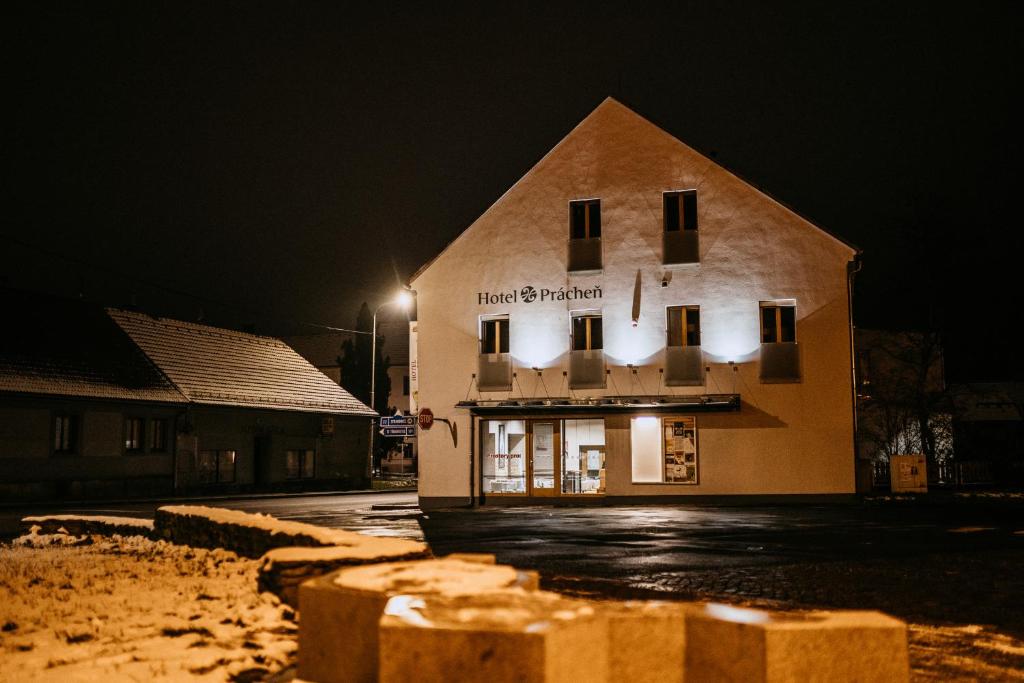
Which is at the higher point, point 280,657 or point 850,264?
point 850,264

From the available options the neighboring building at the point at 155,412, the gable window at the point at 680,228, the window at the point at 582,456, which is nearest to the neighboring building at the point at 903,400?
the gable window at the point at 680,228

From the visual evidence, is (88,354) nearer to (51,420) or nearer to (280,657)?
(51,420)

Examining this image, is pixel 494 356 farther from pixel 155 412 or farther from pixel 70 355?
pixel 70 355

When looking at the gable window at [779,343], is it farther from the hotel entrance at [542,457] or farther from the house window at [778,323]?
the hotel entrance at [542,457]

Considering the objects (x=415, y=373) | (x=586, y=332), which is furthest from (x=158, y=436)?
(x=586, y=332)

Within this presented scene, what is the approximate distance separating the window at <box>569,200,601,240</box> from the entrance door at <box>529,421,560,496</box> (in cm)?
599

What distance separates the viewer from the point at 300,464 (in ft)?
139

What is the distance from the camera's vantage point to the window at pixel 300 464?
137 ft

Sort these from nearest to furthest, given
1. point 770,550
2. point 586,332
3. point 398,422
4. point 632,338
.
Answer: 1. point 770,550
2. point 632,338
3. point 586,332
4. point 398,422

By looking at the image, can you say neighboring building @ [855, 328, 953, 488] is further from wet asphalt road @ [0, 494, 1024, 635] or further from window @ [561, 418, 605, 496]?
window @ [561, 418, 605, 496]

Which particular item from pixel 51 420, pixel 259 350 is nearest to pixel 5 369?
pixel 51 420

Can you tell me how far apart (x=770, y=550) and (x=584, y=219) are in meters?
17.1

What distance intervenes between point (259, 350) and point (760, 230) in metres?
27.3

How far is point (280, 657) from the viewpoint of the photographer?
6051 millimetres
